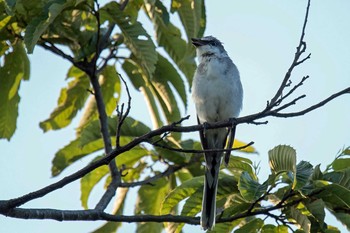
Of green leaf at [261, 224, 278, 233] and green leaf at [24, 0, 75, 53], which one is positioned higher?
green leaf at [24, 0, 75, 53]

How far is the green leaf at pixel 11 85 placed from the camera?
693cm

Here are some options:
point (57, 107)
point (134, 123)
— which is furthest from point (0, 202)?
point (57, 107)

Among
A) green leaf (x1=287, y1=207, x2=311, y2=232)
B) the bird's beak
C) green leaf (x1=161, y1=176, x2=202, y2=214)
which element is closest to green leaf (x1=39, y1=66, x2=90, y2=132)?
the bird's beak

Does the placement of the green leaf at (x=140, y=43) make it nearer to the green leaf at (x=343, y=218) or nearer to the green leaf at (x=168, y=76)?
the green leaf at (x=168, y=76)

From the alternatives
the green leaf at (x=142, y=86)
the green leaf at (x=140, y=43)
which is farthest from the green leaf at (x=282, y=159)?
the green leaf at (x=142, y=86)

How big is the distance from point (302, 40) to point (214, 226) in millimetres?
1586

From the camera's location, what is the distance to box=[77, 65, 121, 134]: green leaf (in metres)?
7.68

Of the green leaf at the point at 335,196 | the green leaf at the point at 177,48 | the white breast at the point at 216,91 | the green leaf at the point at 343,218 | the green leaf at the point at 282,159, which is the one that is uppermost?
the green leaf at the point at 177,48

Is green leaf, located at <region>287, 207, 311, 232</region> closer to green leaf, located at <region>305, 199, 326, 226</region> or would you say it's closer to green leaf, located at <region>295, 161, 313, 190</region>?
green leaf, located at <region>305, 199, 326, 226</region>

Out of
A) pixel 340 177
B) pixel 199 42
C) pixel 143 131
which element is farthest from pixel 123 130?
pixel 340 177

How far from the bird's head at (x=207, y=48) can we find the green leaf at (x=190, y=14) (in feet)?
3.89

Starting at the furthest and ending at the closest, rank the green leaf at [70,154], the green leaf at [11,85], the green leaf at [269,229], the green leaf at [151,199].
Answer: the green leaf at [151,199] → the green leaf at [70,154] → the green leaf at [11,85] → the green leaf at [269,229]

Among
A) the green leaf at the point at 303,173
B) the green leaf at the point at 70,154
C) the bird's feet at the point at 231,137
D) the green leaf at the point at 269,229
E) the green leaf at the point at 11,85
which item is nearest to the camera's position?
the bird's feet at the point at 231,137

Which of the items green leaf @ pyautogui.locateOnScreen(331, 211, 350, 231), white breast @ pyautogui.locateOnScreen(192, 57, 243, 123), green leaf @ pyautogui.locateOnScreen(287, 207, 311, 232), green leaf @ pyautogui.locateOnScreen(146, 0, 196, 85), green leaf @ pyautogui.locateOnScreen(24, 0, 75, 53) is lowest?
green leaf @ pyautogui.locateOnScreen(331, 211, 350, 231)
